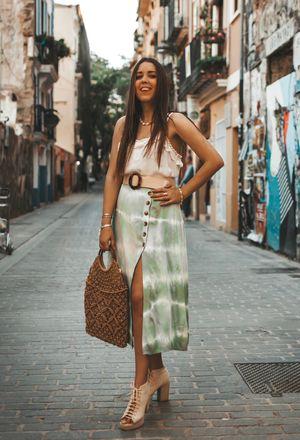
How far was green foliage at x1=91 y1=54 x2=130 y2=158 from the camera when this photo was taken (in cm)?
6581

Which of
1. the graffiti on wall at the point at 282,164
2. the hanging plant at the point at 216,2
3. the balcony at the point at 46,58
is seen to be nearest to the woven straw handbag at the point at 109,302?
the graffiti on wall at the point at 282,164

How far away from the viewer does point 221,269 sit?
10789 mm

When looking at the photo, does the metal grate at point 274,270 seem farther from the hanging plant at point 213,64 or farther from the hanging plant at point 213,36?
the hanging plant at point 213,36

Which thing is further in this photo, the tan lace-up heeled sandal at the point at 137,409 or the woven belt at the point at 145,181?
the woven belt at the point at 145,181

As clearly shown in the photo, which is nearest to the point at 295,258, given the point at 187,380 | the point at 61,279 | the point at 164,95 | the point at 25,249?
the point at 61,279

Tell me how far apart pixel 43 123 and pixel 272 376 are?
29.6m

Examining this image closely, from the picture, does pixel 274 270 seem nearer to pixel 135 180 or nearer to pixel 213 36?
pixel 135 180

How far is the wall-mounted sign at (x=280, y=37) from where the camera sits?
12156mm

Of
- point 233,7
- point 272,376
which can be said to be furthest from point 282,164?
point 272,376

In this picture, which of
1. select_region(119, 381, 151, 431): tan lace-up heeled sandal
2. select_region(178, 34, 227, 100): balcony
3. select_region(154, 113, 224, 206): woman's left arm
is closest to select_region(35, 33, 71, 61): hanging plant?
select_region(178, 34, 227, 100): balcony

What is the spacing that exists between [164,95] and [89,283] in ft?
3.74

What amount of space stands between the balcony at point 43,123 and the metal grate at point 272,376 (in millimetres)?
26863

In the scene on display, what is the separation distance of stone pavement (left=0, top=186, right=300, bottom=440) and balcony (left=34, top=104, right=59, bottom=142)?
2175 centimetres

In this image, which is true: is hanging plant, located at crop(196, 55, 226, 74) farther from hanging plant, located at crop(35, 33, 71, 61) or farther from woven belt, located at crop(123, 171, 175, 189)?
woven belt, located at crop(123, 171, 175, 189)
